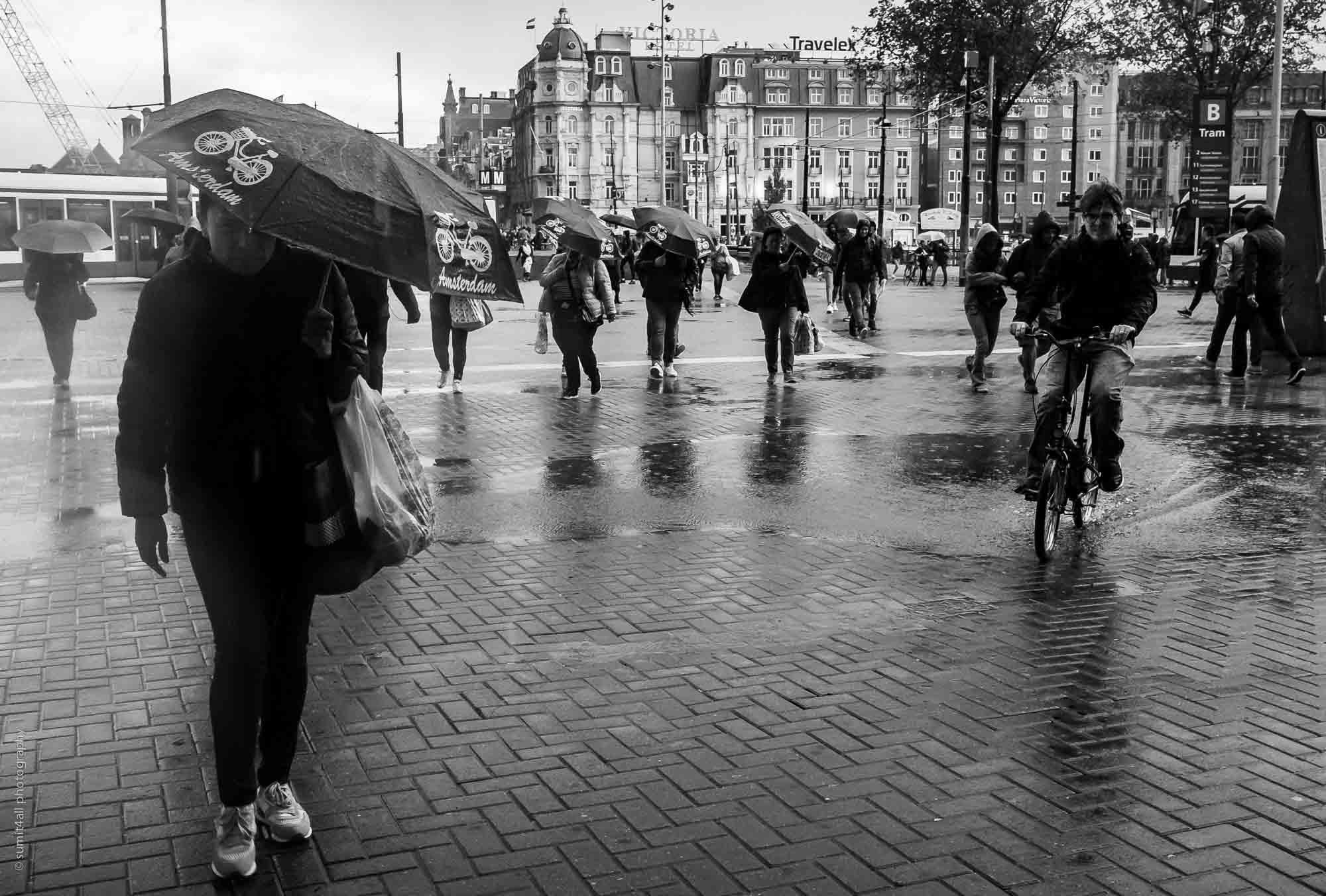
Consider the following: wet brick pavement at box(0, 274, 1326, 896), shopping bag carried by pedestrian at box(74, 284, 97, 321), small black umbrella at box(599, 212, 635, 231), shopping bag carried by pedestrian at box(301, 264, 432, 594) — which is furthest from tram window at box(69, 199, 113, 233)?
shopping bag carried by pedestrian at box(301, 264, 432, 594)

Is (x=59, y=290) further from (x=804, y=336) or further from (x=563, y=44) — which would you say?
(x=563, y=44)

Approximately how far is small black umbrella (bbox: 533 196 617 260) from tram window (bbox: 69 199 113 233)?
97.8ft

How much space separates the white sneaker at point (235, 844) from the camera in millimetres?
3693

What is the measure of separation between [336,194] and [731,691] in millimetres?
2461

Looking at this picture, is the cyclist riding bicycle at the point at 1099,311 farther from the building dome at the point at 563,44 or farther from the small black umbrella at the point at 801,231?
the building dome at the point at 563,44

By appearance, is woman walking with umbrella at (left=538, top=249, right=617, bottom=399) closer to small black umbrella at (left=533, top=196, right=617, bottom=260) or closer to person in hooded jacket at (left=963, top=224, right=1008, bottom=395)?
small black umbrella at (left=533, top=196, right=617, bottom=260)

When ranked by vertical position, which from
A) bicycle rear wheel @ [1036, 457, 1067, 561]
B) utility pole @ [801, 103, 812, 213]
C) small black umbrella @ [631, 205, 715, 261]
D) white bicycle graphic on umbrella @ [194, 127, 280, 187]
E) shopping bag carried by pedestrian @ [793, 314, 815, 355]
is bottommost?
bicycle rear wheel @ [1036, 457, 1067, 561]

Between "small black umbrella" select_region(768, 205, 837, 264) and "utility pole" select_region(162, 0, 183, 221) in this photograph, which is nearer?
"small black umbrella" select_region(768, 205, 837, 264)

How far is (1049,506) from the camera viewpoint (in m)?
7.41

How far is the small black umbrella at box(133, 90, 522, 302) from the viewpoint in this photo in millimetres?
3564

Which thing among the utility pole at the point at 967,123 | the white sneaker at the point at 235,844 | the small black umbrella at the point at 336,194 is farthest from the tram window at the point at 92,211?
the white sneaker at the point at 235,844

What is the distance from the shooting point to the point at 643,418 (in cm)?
1294

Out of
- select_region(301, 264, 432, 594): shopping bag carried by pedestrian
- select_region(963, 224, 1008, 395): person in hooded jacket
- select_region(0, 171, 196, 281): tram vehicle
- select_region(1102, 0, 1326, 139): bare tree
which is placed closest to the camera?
select_region(301, 264, 432, 594): shopping bag carried by pedestrian

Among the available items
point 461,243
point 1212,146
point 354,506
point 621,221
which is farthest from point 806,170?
point 354,506
